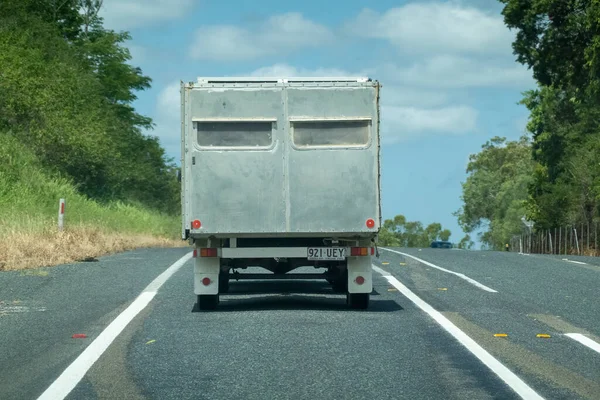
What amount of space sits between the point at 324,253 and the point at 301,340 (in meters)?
3.14

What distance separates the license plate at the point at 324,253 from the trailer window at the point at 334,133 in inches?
53.7

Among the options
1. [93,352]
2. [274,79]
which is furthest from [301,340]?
[274,79]

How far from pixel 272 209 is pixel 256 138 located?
95cm

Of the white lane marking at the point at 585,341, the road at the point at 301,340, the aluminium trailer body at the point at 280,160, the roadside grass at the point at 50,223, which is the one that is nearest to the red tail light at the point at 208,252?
the aluminium trailer body at the point at 280,160

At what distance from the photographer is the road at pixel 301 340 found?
8.05 metres

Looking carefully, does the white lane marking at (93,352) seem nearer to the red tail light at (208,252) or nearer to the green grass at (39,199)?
the red tail light at (208,252)

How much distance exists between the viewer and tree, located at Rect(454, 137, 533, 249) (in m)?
117

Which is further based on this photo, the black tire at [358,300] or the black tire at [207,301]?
the black tire at [358,300]

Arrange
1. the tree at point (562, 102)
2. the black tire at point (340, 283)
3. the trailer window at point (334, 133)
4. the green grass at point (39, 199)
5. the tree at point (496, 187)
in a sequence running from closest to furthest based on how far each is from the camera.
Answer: the trailer window at point (334, 133) < the black tire at point (340, 283) < the green grass at point (39, 199) < the tree at point (562, 102) < the tree at point (496, 187)

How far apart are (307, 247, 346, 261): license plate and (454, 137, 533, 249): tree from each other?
328 feet

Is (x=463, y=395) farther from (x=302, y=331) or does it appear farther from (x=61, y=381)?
(x=302, y=331)

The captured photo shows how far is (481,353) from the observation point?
975 cm

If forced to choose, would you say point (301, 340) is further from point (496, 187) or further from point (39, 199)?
point (496, 187)

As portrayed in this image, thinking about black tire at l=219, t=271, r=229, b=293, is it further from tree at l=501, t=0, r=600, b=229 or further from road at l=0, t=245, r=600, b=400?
tree at l=501, t=0, r=600, b=229
